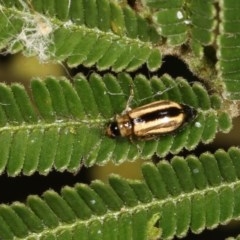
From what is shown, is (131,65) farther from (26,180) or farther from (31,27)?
(26,180)

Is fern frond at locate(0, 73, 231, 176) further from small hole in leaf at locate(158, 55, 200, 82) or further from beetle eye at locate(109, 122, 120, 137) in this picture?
small hole in leaf at locate(158, 55, 200, 82)

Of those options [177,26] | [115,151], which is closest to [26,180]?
[115,151]

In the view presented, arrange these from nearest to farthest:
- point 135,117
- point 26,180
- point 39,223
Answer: point 39,223 → point 135,117 → point 26,180

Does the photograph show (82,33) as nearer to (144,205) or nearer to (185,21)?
(185,21)

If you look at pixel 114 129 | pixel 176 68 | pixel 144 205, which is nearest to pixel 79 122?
pixel 114 129

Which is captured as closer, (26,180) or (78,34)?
(78,34)

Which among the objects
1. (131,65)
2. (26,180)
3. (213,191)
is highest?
(131,65)

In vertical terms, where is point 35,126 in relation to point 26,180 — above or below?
above
